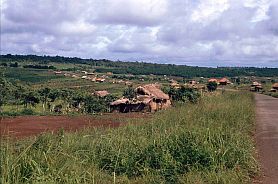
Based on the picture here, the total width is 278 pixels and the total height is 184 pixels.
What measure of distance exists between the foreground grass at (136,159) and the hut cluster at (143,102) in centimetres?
2841

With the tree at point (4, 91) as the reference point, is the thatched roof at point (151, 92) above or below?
above

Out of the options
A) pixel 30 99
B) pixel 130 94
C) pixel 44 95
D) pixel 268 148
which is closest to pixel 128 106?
pixel 130 94

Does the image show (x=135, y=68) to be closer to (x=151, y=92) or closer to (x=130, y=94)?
(x=130, y=94)

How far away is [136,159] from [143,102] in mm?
30384

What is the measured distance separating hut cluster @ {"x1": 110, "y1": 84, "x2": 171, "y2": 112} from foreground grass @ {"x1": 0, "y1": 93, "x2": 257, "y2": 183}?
2841 centimetres

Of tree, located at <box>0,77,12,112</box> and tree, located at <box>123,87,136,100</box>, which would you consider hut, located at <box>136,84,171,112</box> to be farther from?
tree, located at <box>0,77,12,112</box>

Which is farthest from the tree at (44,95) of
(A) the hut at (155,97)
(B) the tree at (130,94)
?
(A) the hut at (155,97)

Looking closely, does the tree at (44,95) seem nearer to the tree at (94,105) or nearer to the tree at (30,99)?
the tree at (30,99)

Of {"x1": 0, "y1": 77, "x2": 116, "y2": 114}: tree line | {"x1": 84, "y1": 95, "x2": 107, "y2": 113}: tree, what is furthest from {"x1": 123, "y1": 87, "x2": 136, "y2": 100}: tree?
{"x1": 84, "y1": 95, "x2": 107, "y2": 113}: tree

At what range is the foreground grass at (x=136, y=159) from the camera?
6113mm

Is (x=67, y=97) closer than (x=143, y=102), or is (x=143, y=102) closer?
(x=143, y=102)

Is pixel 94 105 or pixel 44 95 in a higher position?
pixel 94 105

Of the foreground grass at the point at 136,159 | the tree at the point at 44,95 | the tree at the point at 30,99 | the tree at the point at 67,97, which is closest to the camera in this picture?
the foreground grass at the point at 136,159

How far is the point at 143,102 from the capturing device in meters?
38.2
